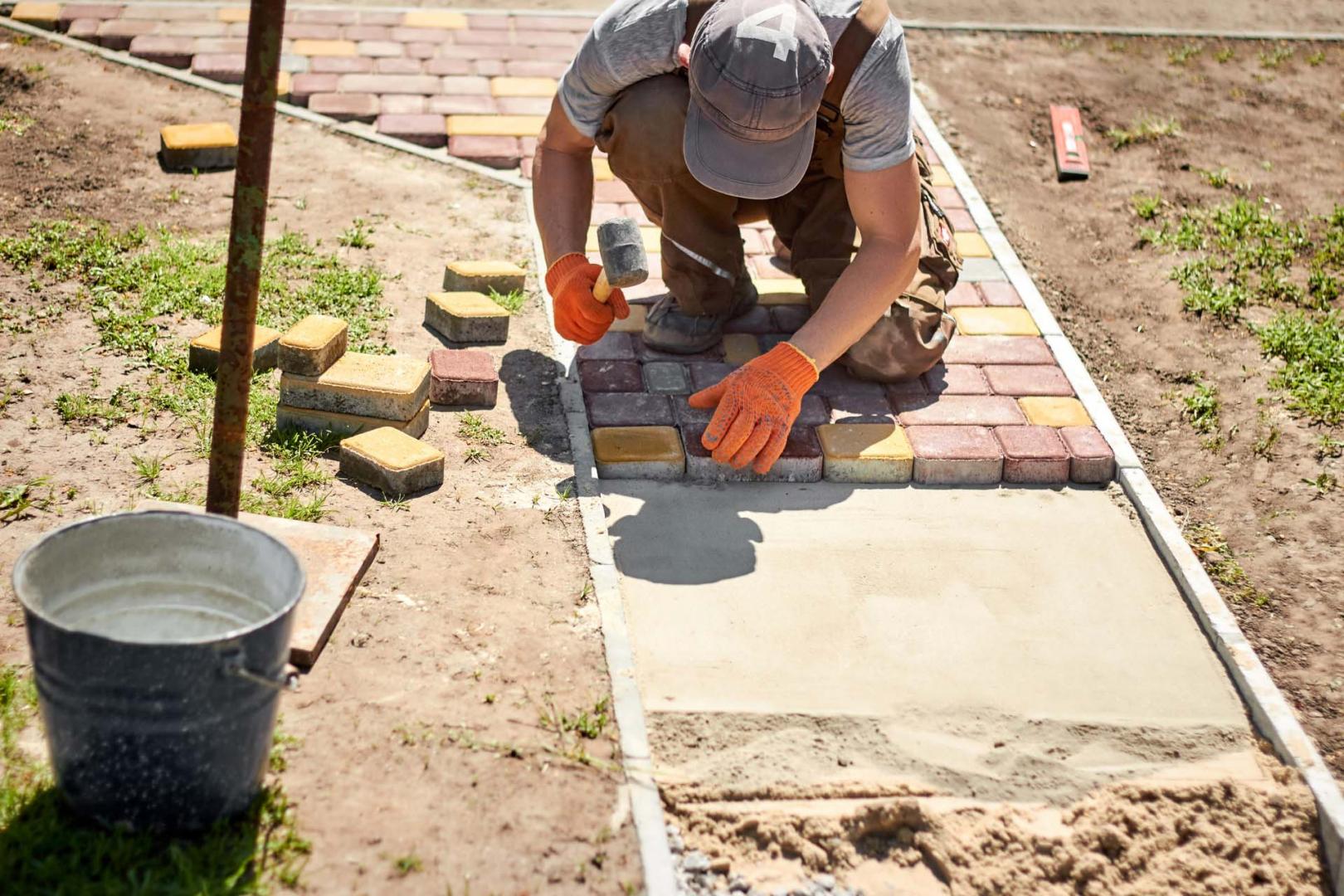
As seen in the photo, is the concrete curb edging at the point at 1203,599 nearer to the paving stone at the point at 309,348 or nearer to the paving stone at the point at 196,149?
the paving stone at the point at 309,348

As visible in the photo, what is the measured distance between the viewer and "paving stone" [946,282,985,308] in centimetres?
558

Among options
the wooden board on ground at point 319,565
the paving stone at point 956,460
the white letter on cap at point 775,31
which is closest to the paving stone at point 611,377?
the paving stone at point 956,460

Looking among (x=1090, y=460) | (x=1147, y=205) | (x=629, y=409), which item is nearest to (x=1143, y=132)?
(x=1147, y=205)

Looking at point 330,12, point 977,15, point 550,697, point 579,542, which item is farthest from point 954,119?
point 550,697

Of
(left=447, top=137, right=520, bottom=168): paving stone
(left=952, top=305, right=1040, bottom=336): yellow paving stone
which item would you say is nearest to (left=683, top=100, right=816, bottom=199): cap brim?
(left=952, top=305, right=1040, bottom=336): yellow paving stone

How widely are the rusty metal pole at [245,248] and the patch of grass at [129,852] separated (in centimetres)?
81

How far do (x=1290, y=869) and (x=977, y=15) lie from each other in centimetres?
626

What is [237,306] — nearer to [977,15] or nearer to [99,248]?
[99,248]

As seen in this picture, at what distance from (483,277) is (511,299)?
148 millimetres

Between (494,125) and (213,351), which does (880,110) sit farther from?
(494,125)

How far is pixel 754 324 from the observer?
5.31 m

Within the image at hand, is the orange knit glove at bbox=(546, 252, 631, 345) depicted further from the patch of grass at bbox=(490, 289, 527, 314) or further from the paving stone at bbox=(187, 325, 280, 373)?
the paving stone at bbox=(187, 325, 280, 373)

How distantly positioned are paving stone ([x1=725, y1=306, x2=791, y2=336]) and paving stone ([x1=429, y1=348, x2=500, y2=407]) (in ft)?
3.33

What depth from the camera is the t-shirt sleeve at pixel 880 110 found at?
413 centimetres
